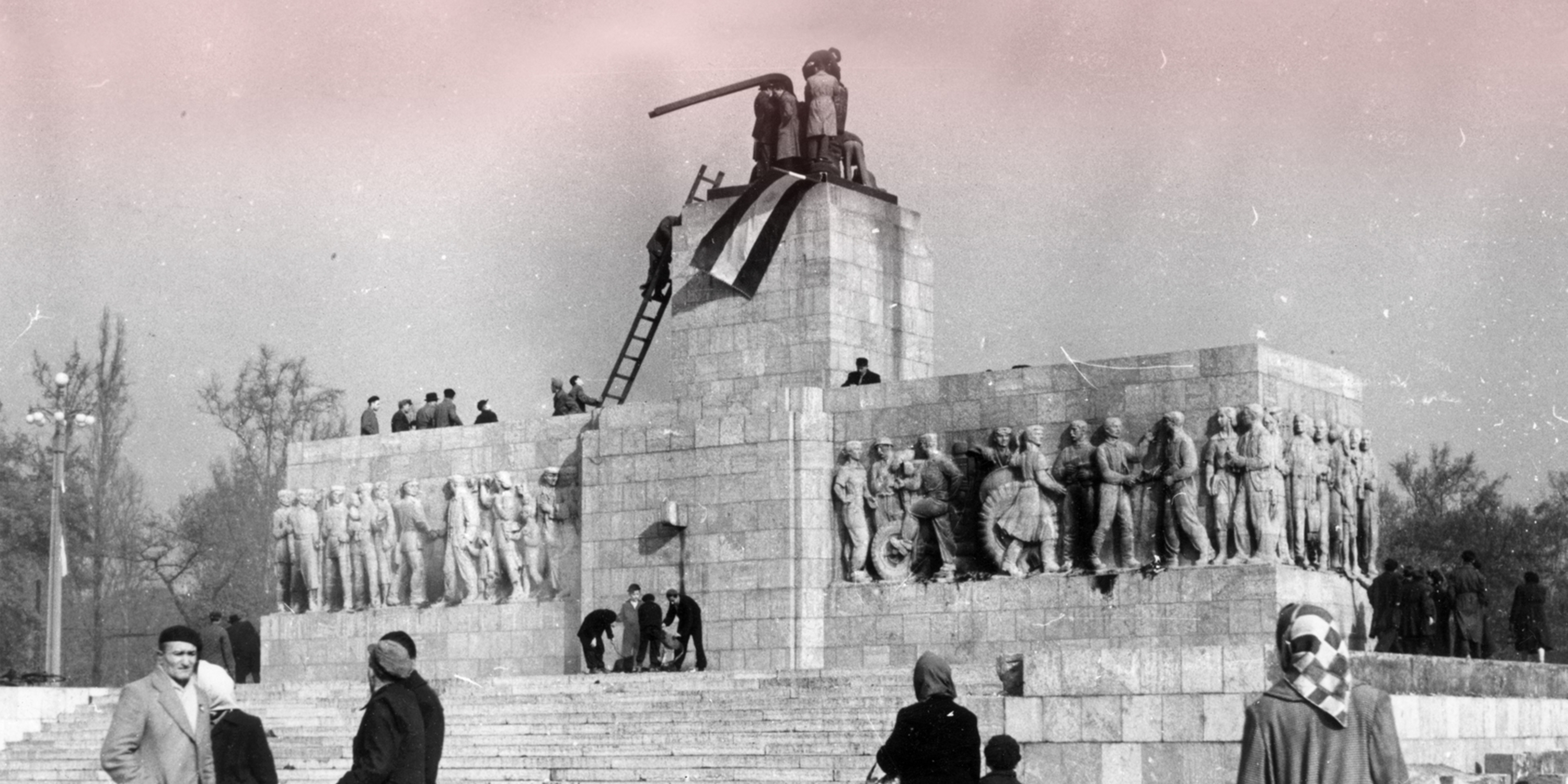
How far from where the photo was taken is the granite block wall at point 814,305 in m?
25.3

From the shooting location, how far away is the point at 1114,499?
2188 centimetres

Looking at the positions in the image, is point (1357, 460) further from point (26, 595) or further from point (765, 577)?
point (26, 595)

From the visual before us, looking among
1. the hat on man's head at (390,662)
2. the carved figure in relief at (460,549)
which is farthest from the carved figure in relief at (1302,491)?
the hat on man's head at (390,662)

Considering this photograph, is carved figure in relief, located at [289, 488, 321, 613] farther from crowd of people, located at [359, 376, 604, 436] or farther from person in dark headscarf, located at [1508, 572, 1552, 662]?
person in dark headscarf, located at [1508, 572, 1552, 662]

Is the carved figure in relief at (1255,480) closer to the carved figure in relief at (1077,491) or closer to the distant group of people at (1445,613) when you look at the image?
the distant group of people at (1445,613)

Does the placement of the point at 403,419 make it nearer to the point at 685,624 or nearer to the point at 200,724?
the point at 685,624

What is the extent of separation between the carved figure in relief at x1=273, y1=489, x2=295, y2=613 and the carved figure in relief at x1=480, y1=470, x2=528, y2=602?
3.33 metres

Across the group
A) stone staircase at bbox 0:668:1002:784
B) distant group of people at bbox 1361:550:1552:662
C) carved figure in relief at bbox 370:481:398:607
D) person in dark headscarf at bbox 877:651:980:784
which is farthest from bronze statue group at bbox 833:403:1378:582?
person in dark headscarf at bbox 877:651:980:784

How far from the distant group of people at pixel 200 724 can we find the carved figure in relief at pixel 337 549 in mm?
20062

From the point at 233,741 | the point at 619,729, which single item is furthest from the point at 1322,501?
the point at 233,741

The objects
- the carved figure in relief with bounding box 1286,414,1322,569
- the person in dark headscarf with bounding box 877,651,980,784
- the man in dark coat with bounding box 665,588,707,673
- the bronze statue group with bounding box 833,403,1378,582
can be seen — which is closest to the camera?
the person in dark headscarf with bounding box 877,651,980,784

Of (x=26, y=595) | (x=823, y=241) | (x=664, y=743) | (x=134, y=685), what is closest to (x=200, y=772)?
(x=134, y=685)

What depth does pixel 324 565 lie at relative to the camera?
1128 inches

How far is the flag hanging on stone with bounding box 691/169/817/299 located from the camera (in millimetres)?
25547
